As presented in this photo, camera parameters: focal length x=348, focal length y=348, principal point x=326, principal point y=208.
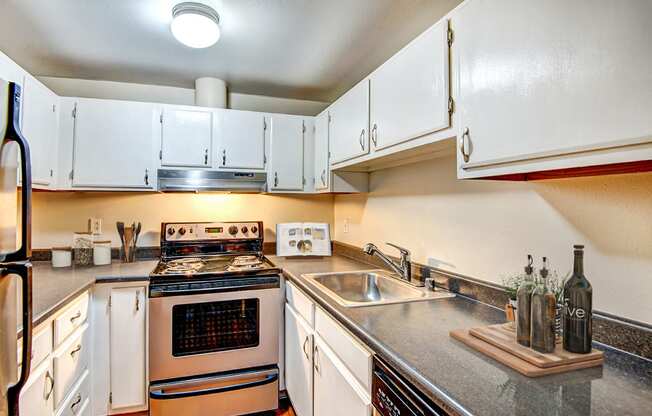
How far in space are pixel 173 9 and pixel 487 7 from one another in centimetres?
141

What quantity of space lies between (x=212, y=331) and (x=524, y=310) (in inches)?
71.4

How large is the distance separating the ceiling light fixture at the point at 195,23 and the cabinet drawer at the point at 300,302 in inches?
56.9

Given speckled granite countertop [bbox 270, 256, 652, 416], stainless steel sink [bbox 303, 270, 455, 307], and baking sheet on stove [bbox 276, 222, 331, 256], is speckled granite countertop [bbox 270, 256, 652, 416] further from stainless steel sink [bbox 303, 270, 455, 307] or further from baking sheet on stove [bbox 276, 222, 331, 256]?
baking sheet on stove [bbox 276, 222, 331, 256]

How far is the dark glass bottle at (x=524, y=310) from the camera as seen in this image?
1009 mm

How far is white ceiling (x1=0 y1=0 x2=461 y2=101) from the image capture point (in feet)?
5.52

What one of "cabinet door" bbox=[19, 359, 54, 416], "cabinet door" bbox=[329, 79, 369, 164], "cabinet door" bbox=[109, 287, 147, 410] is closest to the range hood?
"cabinet door" bbox=[329, 79, 369, 164]

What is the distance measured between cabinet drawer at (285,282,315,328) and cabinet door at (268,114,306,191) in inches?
33.4

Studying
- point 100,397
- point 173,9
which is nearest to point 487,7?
point 173,9

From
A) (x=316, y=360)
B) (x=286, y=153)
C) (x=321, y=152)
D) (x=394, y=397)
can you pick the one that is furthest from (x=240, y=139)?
(x=394, y=397)

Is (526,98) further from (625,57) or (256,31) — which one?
(256,31)

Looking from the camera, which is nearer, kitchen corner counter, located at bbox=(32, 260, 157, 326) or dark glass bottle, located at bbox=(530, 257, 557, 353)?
dark glass bottle, located at bbox=(530, 257, 557, 353)

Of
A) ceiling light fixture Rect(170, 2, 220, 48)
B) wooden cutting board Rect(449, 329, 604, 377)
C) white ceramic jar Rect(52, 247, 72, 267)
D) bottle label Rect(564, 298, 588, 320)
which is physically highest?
ceiling light fixture Rect(170, 2, 220, 48)

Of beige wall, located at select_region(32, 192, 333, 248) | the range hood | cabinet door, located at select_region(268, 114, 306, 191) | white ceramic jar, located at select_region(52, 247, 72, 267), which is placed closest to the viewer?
white ceramic jar, located at select_region(52, 247, 72, 267)

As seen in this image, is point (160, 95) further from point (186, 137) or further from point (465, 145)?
point (465, 145)
